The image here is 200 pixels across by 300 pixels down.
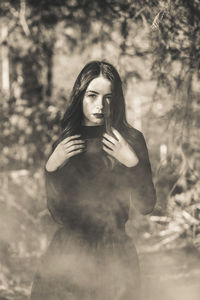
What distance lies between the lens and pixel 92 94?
1.52 m

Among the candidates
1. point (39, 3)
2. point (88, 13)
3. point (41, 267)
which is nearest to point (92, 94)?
point (41, 267)

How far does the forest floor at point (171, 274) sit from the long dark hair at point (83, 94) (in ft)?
3.01

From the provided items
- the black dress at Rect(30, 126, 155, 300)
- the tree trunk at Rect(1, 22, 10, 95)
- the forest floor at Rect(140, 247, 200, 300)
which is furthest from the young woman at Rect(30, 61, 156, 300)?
the tree trunk at Rect(1, 22, 10, 95)

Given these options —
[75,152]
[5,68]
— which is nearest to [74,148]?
[75,152]

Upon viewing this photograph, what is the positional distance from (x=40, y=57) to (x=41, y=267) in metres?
1.98

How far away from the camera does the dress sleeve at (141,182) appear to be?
1519 mm

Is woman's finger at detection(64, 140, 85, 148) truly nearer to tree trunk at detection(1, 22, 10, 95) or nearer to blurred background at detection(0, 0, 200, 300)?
blurred background at detection(0, 0, 200, 300)

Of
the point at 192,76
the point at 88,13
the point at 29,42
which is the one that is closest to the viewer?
the point at 192,76

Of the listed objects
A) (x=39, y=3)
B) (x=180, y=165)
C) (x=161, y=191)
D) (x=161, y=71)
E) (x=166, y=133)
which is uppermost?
(x=39, y=3)

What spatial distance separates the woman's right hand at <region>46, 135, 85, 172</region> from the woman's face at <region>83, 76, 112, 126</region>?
0.36ft

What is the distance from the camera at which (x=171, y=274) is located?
218 cm

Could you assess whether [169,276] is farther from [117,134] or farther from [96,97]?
[96,97]

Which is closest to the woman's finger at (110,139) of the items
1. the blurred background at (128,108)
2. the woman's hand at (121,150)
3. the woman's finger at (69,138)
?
the woman's hand at (121,150)

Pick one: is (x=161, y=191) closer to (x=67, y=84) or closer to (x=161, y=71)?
(x=161, y=71)
